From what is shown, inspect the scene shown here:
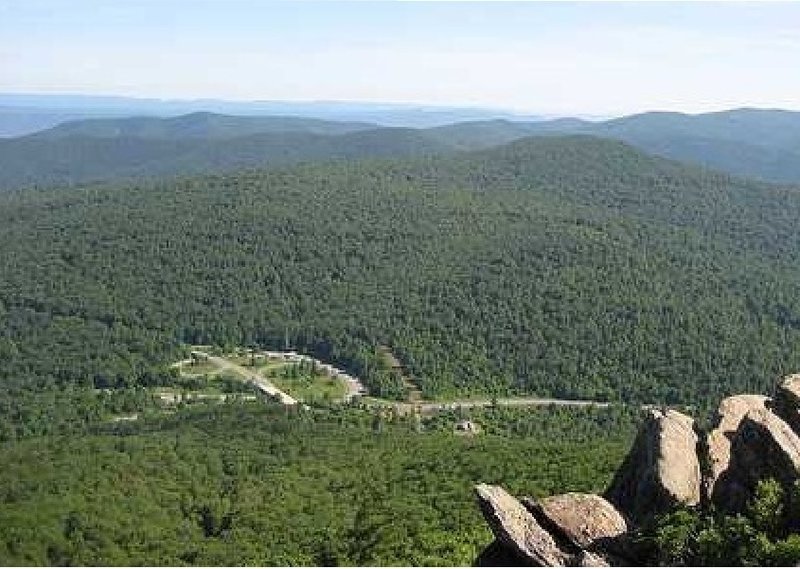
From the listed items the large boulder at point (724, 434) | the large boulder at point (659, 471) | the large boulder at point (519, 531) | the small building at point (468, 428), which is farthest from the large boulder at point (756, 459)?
the small building at point (468, 428)

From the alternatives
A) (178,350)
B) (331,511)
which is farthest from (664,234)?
(331,511)

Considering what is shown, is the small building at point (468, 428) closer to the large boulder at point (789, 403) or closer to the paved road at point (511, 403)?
the paved road at point (511, 403)

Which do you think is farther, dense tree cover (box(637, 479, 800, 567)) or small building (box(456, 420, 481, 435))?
small building (box(456, 420, 481, 435))

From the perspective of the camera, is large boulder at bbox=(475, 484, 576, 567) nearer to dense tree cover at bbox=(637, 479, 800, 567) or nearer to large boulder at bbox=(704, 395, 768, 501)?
dense tree cover at bbox=(637, 479, 800, 567)

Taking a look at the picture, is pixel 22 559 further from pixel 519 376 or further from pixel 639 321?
pixel 639 321

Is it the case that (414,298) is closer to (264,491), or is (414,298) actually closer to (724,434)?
(264,491)

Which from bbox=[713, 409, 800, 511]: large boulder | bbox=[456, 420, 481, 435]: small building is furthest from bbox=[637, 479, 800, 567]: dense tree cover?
bbox=[456, 420, 481, 435]: small building
